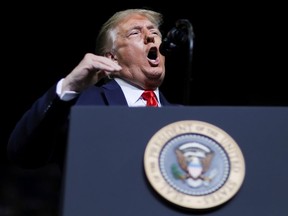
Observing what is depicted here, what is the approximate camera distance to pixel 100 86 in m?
1.49

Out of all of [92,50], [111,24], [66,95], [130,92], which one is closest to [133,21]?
[111,24]

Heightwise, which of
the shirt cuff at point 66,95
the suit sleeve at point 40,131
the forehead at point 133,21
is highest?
the forehead at point 133,21

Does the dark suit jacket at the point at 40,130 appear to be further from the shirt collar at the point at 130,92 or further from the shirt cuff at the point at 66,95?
the shirt collar at the point at 130,92

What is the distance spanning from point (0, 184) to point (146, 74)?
121 cm

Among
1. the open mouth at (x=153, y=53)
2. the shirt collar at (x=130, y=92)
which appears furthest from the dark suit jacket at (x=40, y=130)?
the open mouth at (x=153, y=53)

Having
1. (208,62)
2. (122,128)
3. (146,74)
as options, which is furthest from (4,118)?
(122,128)

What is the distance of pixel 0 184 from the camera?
2621 mm

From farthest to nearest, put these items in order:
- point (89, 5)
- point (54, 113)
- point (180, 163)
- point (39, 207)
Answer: point (39, 207) → point (89, 5) → point (54, 113) → point (180, 163)

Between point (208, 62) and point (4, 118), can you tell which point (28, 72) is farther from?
point (208, 62)

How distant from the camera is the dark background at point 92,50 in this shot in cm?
245

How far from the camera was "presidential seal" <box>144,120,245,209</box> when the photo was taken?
1.07 m

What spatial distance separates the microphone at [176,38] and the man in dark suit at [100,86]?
0.10 metres

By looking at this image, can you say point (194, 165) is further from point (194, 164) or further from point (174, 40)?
point (174, 40)

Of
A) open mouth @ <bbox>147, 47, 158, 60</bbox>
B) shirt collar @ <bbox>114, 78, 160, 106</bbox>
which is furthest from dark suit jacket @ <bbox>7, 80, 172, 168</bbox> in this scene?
open mouth @ <bbox>147, 47, 158, 60</bbox>
